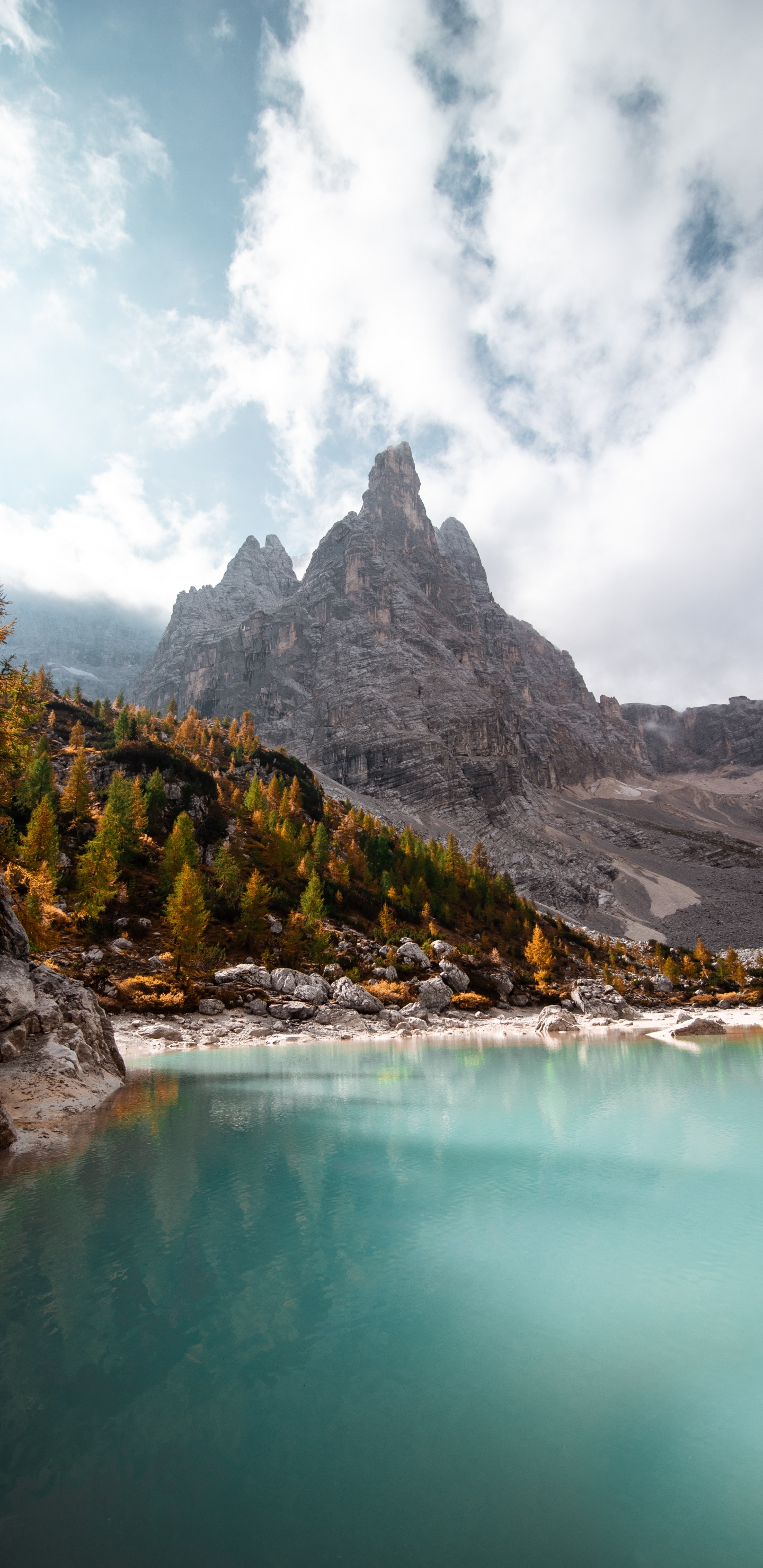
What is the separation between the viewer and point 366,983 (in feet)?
205

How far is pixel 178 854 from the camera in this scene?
65.6 metres

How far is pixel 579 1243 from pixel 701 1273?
1920 millimetres

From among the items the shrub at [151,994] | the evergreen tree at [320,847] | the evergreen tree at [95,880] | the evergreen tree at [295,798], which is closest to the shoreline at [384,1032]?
the shrub at [151,994]

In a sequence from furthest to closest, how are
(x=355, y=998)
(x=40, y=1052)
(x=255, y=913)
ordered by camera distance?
(x=255, y=913)
(x=355, y=998)
(x=40, y=1052)

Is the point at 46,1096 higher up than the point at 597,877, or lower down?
lower down

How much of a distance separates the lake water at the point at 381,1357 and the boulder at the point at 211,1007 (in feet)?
104

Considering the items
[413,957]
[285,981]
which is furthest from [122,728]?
[285,981]

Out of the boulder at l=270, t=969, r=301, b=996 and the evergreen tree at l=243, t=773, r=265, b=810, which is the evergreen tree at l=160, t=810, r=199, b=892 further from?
the evergreen tree at l=243, t=773, r=265, b=810

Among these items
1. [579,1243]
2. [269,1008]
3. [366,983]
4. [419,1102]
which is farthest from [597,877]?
[579,1243]

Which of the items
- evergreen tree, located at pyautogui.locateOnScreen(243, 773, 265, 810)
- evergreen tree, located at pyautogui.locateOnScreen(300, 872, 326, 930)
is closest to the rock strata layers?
evergreen tree, located at pyautogui.locateOnScreen(300, 872, 326, 930)

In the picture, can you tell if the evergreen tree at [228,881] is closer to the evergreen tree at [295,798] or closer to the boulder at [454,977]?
the boulder at [454,977]

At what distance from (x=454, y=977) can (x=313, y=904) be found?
54.5ft

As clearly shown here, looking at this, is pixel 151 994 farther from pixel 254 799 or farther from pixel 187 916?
pixel 254 799

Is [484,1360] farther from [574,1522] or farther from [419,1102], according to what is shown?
[419,1102]
